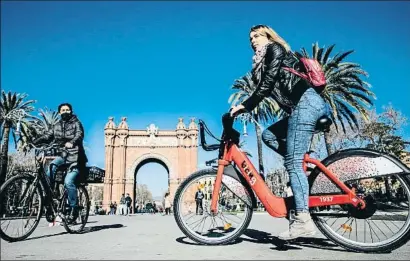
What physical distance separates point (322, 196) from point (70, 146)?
3.64 meters

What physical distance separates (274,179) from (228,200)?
46.0 meters

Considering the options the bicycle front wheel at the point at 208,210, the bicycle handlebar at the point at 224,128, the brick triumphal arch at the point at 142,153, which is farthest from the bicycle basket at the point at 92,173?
the brick triumphal arch at the point at 142,153

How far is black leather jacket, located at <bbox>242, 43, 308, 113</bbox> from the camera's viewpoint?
10.6 ft

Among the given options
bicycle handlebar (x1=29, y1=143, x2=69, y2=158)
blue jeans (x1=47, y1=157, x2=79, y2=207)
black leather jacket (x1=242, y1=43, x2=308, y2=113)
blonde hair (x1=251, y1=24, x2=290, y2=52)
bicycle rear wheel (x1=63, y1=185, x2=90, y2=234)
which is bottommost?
bicycle rear wheel (x1=63, y1=185, x2=90, y2=234)

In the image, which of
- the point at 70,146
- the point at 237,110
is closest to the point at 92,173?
the point at 70,146

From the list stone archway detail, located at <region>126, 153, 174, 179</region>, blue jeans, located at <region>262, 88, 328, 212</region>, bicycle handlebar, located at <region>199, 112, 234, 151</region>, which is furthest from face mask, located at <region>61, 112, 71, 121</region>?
stone archway detail, located at <region>126, 153, 174, 179</region>

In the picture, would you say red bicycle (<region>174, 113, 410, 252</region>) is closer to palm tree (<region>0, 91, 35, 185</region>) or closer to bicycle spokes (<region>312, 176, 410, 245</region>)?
bicycle spokes (<region>312, 176, 410, 245</region>)

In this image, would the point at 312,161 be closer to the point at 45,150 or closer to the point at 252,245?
the point at 252,245

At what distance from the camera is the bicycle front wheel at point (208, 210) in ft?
10.9

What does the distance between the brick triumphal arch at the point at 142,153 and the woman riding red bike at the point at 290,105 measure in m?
41.4

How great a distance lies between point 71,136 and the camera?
5246 mm

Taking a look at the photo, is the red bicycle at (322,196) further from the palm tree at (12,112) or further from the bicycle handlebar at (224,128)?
the palm tree at (12,112)

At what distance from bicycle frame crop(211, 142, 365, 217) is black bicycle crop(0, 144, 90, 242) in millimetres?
2447

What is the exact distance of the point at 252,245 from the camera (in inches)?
129
